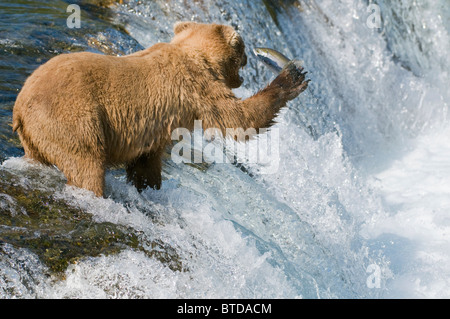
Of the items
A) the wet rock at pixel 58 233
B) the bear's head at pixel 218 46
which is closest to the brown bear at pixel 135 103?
the bear's head at pixel 218 46

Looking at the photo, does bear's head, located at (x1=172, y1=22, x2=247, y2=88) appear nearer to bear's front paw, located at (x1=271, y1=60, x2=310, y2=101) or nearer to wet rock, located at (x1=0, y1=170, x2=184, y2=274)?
bear's front paw, located at (x1=271, y1=60, x2=310, y2=101)

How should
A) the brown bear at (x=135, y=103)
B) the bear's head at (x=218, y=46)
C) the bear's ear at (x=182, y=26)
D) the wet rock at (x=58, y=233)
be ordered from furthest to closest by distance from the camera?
the bear's ear at (x=182, y=26) < the bear's head at (x=218, y=46) < the brown bear at (x=135, y=103) < the wet rock at (x=58, y=233)

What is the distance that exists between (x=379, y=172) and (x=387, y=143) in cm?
73

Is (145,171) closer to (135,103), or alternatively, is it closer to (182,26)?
(135,103)

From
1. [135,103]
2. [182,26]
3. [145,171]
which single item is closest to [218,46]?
[182,26]

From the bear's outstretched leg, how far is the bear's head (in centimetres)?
89

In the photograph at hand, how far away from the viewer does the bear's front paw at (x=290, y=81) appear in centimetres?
527

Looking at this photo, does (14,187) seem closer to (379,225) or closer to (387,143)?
(379,225)

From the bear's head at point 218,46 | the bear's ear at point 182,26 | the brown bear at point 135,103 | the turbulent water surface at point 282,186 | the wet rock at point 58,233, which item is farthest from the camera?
the bear's ear at point 182,26

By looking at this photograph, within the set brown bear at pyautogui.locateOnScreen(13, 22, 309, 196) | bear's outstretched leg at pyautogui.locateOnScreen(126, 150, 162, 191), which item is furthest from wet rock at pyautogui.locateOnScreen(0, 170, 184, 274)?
bear's outstretched leg at pyautogui.locateOnScreen(126, 150, 162, 191)

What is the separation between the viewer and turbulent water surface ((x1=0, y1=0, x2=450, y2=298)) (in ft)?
13.0

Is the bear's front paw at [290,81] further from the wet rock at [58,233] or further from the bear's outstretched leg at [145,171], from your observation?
the wet rock at [58,233]

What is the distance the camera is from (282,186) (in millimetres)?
6613

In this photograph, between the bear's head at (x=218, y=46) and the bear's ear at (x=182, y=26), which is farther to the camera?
the bear's ear at (x=182, y=26)
